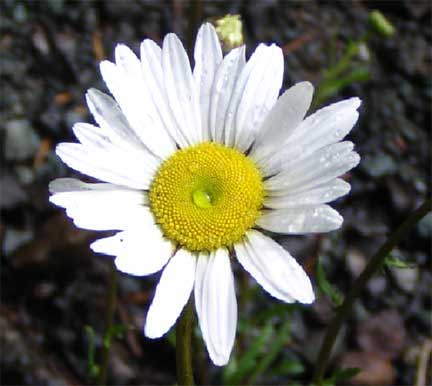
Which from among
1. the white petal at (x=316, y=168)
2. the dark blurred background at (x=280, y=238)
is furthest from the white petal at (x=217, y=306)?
the dark blurred background at (x=280, y=238)

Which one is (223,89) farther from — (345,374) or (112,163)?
(345,374)

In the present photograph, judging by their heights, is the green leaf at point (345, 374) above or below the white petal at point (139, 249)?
below

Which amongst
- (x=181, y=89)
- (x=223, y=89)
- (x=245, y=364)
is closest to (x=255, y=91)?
(x=223, y=89)

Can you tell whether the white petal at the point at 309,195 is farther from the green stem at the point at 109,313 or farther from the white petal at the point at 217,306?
the green stem at the point at 109,313

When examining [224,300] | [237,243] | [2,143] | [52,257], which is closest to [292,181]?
[237,243]

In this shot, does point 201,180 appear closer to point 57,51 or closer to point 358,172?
point 358,172

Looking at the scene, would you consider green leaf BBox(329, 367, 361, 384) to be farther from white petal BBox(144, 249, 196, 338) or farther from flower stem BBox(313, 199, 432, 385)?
white petal BBox(144, 249, 196, 338)
